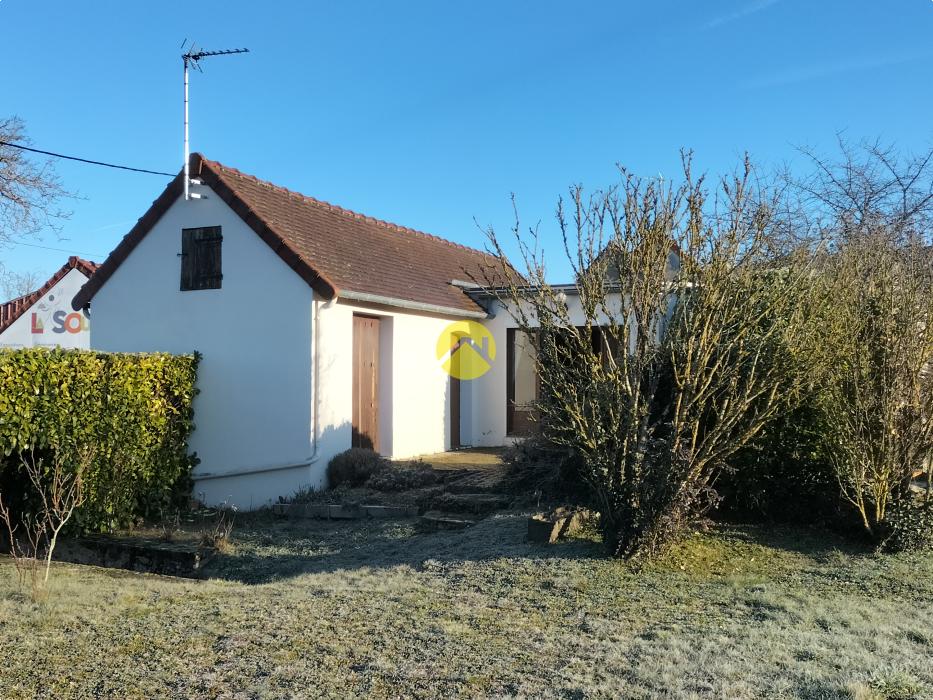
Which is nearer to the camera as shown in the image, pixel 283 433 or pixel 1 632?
pixel 1 632

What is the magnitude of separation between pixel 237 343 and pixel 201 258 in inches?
62.3

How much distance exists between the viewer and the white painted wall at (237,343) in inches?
459

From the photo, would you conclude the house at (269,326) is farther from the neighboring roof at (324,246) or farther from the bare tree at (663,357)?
the bare tree at (663,357)

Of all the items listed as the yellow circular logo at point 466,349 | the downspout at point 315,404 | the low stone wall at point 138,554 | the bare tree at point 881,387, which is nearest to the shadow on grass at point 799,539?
the bare tree at point 881,387

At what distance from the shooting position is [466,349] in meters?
15.4

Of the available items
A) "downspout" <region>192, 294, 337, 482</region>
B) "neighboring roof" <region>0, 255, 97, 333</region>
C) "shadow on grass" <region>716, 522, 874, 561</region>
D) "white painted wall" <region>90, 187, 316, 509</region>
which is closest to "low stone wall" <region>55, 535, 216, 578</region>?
"downspout" <region>192, 294, 337, 482</region>

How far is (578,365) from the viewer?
750 cm

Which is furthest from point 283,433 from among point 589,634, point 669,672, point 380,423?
point 669,672

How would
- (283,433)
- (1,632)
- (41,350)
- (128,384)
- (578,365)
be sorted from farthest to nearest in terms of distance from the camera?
(283,433)
(128,384)
(41,350)
(578,365)
(1,632)

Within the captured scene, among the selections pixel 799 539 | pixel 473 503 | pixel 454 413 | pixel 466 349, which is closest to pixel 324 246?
pixel 466 349

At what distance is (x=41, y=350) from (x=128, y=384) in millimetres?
1294

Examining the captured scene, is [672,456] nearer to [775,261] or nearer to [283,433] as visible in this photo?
[775,261]

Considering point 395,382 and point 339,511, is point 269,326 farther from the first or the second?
point 339,511

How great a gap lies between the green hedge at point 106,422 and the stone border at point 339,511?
5.76ft
